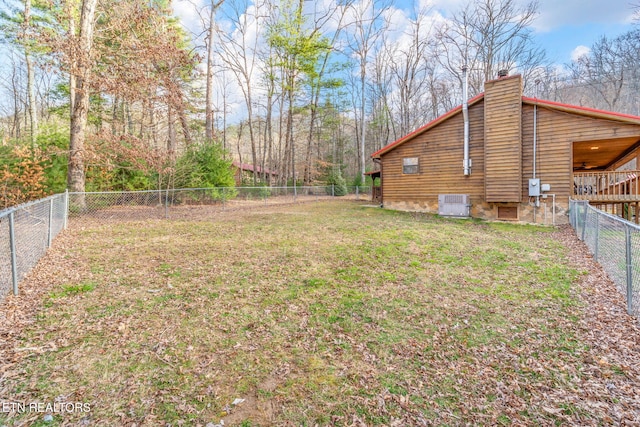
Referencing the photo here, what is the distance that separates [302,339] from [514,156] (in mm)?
10950

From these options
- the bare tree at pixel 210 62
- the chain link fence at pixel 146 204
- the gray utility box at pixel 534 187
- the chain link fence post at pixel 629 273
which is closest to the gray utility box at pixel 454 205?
the gray utility box at pixel 534 187

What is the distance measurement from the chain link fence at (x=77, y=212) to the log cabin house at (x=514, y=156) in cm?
967

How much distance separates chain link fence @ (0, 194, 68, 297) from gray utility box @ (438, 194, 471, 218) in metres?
12.3

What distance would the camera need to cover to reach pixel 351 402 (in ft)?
7.39

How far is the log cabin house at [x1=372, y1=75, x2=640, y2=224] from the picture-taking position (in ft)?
31.9

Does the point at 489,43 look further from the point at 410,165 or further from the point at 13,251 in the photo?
the point at 13,251

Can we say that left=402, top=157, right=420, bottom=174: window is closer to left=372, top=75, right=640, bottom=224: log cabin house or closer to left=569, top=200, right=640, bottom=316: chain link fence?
left=372, top=75, right=640, bottom=224: log cabin house

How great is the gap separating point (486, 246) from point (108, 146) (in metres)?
12.6

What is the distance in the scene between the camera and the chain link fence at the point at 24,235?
12.0 ft

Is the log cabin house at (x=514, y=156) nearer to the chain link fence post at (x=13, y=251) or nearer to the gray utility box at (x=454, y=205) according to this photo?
the gray utility box at (x=454, y=205)

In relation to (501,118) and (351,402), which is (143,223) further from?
(501,118)

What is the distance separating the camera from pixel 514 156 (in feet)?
34.7

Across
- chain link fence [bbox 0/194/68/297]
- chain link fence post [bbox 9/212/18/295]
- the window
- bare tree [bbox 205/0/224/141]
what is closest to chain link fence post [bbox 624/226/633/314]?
chain link fence [bbox 0/194/68/297]

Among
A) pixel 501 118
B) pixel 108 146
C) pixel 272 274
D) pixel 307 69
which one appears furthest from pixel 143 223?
pixel 307 69
